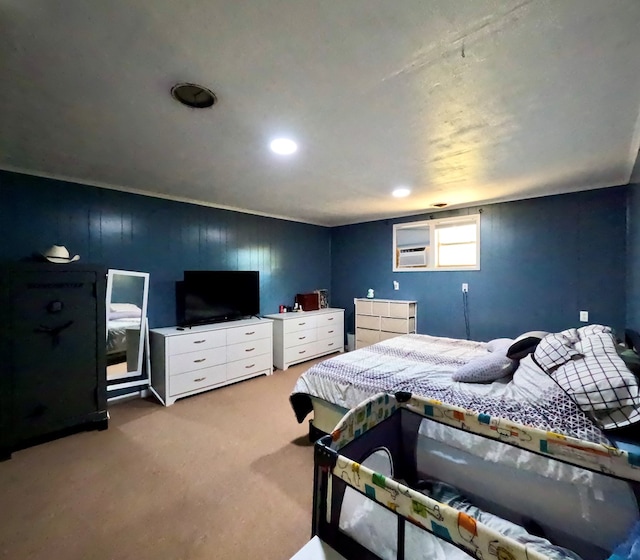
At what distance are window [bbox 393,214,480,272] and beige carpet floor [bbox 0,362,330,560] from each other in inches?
120

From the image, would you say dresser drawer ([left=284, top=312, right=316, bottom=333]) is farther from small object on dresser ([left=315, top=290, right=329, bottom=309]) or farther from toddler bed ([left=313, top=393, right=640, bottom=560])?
toddler bed ([left=313, top=393, right=640, bottom=560])

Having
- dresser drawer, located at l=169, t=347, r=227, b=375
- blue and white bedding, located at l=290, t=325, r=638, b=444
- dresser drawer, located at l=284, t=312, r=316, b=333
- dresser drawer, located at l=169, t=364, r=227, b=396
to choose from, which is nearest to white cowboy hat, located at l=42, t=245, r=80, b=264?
dresser drawer, located at l=169, t=347, r=227, b=375

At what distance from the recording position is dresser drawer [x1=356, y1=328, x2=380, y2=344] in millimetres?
4832

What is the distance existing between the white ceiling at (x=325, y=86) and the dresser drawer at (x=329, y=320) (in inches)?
104

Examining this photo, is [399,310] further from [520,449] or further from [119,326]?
[119,326]

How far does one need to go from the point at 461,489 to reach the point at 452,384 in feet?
2.34

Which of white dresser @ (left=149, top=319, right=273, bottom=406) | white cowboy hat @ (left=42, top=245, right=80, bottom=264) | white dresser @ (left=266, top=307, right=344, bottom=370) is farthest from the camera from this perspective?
white dresser @ (left=266, top=307, right=344, bottom=370)

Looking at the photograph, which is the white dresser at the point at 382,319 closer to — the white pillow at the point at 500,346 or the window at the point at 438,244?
the window at the point at 438,244

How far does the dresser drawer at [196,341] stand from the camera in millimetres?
3260

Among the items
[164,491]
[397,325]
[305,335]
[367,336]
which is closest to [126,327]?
[164,491]

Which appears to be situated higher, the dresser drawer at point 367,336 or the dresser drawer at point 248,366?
the dresser drawer at point 367,336

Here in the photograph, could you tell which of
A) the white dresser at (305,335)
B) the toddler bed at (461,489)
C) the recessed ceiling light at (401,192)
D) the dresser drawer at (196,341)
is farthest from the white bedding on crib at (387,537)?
the white dresser at (305,335)

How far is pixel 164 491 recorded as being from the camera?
1.91 meters

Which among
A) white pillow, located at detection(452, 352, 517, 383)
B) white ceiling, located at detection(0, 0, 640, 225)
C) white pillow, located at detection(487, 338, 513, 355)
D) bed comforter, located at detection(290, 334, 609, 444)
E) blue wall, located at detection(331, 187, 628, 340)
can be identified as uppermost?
white ceiling, located at detection(0, 0, 640, 225)
